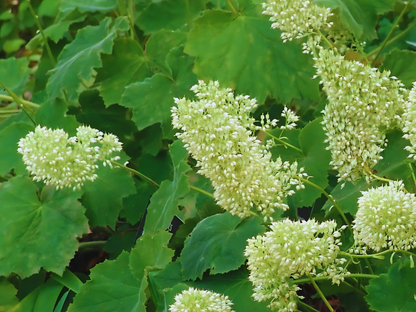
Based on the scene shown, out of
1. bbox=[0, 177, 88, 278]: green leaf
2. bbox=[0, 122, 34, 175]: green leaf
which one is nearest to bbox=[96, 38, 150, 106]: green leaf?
bbox=[0, 122, 34, 175]: green leaf

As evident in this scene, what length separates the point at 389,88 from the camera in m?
0.63

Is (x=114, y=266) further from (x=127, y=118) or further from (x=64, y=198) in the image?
(x=127, y=118)

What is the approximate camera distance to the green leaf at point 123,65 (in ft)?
4.58

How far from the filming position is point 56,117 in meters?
1.33

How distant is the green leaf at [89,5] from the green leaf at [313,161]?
2.90ft

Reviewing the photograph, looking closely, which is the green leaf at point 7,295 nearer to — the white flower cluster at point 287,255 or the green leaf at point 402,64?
the white flower cluster at point 287,255

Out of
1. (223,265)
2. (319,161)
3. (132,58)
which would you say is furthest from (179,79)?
(223,265)

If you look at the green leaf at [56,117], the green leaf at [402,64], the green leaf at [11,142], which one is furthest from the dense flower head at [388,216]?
the green leaf at [11,142]

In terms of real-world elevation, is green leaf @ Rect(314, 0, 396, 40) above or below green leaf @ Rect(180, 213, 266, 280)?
above

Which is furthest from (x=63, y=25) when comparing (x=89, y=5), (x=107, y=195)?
(x=107, y=195)

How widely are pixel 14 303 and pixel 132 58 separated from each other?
72 cm

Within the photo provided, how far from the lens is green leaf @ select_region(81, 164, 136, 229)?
1221 mm

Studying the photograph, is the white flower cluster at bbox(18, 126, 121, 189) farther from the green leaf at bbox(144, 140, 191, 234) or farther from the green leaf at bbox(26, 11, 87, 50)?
the green leaf at bbox(26, 11, 87, 50)

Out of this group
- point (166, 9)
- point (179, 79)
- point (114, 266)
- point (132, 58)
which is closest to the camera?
point (114, 266)
